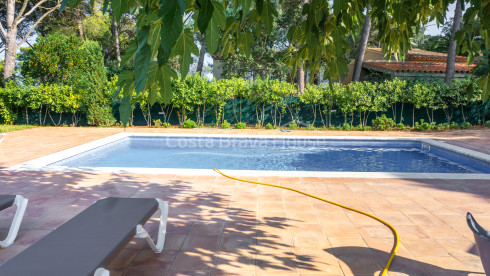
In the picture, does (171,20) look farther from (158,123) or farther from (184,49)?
(158,123)

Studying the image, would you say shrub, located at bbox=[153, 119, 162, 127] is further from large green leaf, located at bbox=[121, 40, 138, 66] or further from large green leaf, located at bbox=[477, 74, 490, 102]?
large green leaf, located at bbox=[121, 40, 138, 66]

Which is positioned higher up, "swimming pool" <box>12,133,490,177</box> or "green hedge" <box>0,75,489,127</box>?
"green hedge" <box>0,75,489,127</box>


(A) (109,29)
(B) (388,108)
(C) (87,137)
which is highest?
(A) (109,29)

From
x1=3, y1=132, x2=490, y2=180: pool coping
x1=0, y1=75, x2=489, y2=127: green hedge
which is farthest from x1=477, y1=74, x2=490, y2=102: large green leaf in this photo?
x1=0, y1=75, x2=489, y2=127: green hedge

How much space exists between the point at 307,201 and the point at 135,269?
2.81 meters

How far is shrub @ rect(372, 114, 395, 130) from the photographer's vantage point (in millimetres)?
14461

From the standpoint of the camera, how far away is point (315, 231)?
12.9ft

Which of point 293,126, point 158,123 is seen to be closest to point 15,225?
point 158,123

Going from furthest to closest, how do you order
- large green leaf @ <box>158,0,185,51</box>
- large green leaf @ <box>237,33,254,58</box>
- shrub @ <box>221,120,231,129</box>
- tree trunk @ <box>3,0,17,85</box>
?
1. tree trunk @ <box>3,0,17,85</box>
2. shrub @ <box>221,120,231,129</box>
3. large green leaf @ <box>237,33,254,58</box>
4. large green leaf @ <box>158,0,185,51</box>

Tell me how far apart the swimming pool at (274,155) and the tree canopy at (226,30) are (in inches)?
227

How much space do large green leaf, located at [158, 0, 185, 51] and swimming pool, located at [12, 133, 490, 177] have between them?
23.8 feet

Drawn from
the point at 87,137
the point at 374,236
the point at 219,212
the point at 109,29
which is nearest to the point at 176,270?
the point at 219,212

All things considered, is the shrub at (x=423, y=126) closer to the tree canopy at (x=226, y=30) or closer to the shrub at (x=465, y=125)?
the shrub at (x=465, y=125)

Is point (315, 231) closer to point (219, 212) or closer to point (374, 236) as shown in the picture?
point (374, 236)
